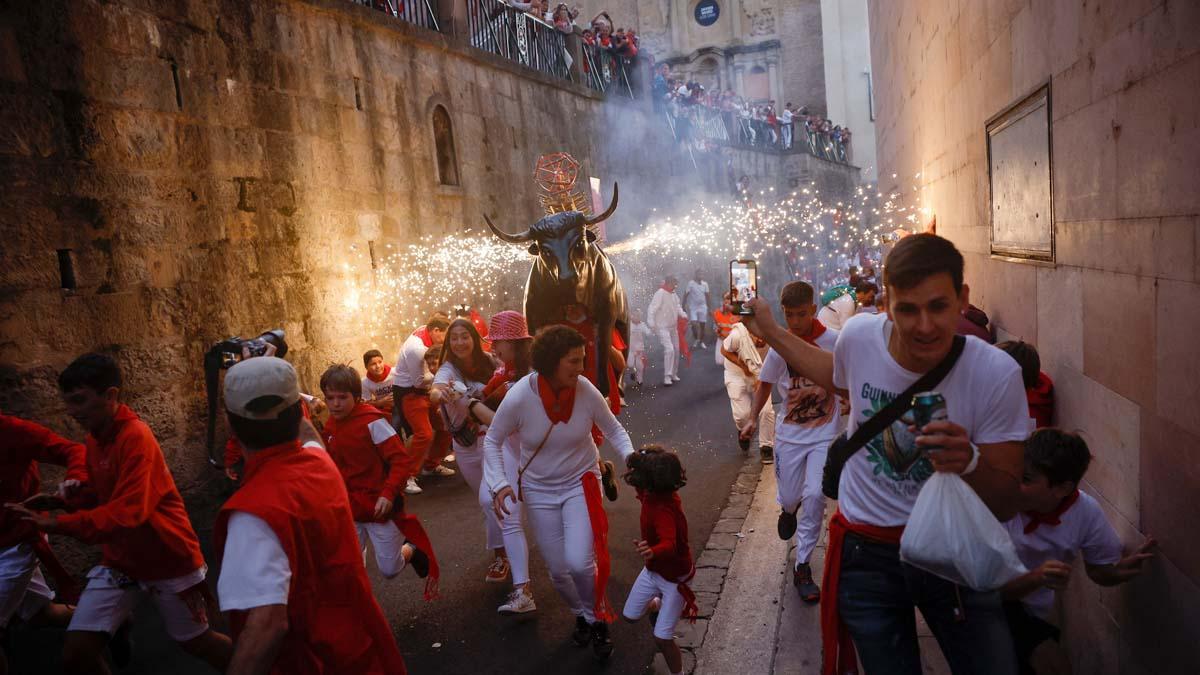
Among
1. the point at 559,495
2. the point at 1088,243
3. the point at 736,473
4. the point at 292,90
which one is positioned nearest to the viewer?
the point at 1088,243

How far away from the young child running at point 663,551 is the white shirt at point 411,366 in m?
3.93

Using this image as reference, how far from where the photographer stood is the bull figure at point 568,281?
768cm

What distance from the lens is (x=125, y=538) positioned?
3891 mm

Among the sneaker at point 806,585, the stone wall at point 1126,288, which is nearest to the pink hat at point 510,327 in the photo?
the sneaker at point 806,585

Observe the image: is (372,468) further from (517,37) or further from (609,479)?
(517,37)

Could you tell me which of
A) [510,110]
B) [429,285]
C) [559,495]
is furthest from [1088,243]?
[510,110]

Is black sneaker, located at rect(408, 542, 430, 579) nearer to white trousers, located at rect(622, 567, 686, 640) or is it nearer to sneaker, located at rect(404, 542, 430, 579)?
sneaker, located at rect(404, 542, 430, 579)

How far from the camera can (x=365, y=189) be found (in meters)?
10.8

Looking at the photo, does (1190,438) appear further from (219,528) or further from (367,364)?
(367,364)

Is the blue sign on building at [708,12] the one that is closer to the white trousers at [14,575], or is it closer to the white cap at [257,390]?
the white trousers at [14,575]

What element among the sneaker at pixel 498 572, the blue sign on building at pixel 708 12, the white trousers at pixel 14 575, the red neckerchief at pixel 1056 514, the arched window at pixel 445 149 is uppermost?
the blue sign on building at pixel 708 12

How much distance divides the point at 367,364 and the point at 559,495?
483 cm

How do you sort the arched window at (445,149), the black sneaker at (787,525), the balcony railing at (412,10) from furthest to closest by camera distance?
1. the arched window at (445,149)
2. the balcony railing at (412,10)
3. the black sneaker at (787,525)

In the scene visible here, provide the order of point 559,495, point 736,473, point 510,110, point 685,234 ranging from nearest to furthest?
point 559,495 < point 736,473 < point 510,110 < point 685,234
